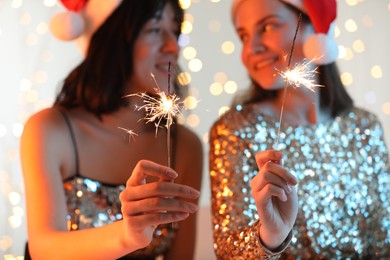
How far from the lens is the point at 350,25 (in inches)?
84.4

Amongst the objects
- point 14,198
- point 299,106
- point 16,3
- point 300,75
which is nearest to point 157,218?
point 300,75

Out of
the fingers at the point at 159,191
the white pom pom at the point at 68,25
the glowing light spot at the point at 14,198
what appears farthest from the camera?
the glowing light spot at the point at 14,198

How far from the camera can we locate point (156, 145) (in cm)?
155

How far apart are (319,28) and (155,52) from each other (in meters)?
0.37

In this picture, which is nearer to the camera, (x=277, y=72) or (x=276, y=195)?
(x=276, y=195)

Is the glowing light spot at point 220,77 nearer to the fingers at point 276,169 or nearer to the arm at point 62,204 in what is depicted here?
the arm at point 62,204

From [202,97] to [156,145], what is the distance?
54cm

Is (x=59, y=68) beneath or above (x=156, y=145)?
above

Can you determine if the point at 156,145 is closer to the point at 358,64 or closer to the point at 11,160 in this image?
the point at 11,160

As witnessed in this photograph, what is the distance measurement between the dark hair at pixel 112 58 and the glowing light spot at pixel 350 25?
0.80 m

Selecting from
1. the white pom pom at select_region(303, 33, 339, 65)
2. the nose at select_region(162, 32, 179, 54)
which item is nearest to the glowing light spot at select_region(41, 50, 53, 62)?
the nose at select_region(162, 32, 179, 54)

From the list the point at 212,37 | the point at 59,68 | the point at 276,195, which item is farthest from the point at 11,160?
the point at 276,195

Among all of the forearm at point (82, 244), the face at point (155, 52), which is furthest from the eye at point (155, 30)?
the forearm at point (82, 244)

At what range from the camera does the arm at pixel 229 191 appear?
133 centimetres
